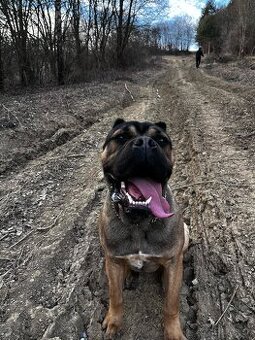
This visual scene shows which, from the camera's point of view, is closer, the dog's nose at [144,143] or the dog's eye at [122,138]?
the dog's nose at [144,143]

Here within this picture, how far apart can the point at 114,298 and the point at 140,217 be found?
807 millimetres

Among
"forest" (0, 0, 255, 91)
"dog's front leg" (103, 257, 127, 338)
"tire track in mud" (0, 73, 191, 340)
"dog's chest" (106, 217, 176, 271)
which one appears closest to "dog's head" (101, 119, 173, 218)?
"dog's chest" (106, 217, 176, 271)

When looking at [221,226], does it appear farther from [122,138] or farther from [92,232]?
[122,138]

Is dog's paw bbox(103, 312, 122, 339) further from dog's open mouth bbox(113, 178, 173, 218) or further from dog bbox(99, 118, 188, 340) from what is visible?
dog's open mouth bbox(113, 178, 173, 218)

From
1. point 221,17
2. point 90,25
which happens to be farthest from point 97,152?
point 221,17

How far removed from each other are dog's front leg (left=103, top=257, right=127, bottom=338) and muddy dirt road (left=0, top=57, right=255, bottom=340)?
11 cm

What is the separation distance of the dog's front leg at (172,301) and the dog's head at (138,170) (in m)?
0.52

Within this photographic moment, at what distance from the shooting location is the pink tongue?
3020 millimetres

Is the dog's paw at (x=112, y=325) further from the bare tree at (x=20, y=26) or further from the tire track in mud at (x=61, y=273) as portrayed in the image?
the bare tree at (x=20, y=26)

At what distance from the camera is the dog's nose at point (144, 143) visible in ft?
9.77

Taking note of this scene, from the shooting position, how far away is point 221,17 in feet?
152

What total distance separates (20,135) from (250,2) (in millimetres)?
30961

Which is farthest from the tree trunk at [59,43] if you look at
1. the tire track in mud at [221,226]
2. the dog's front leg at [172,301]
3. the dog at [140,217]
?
the dog's front leg at [172,301]

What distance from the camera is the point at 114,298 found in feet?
11.4
